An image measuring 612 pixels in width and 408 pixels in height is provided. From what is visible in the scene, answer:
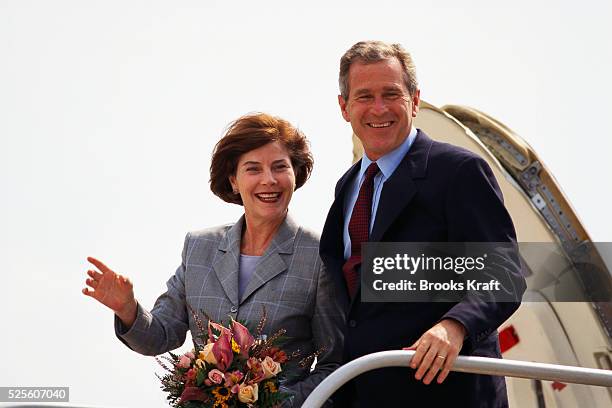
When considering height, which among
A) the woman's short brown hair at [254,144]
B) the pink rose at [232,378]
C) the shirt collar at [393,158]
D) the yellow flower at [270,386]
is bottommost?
the yellow flower at [270,386]

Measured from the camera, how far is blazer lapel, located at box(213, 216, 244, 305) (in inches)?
164

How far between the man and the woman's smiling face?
1.45ft

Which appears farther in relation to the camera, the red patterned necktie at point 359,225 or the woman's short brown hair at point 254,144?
the woman's short brown hair at point 254,144

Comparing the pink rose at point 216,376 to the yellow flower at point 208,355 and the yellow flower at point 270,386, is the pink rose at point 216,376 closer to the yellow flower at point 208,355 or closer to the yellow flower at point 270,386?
the yellow flower at point 208,355

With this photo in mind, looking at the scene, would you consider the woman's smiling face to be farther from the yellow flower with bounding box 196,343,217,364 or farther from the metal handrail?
the metal handrail

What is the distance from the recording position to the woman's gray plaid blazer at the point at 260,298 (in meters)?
4.00

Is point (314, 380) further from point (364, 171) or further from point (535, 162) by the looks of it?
point (535, 162)

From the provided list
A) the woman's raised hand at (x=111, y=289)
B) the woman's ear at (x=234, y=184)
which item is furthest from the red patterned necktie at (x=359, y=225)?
the woman's raised hand at (x=111, y=289)

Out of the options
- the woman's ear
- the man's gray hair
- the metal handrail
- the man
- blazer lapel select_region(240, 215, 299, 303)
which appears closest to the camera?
the metal handrail

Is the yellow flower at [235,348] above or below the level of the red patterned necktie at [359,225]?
below

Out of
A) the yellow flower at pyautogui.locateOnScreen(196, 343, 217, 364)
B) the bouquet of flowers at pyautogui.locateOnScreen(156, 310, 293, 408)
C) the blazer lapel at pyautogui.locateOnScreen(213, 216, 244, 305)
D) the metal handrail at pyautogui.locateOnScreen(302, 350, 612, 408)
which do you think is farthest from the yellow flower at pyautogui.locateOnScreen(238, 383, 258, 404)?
the blazer lapel at pyautogui.locateOnScreen(213, 216, 244, 305)

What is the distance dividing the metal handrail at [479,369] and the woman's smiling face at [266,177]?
1252 mm

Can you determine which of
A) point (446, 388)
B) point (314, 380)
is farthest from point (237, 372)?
point (446, 388)

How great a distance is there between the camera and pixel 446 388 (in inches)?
135
